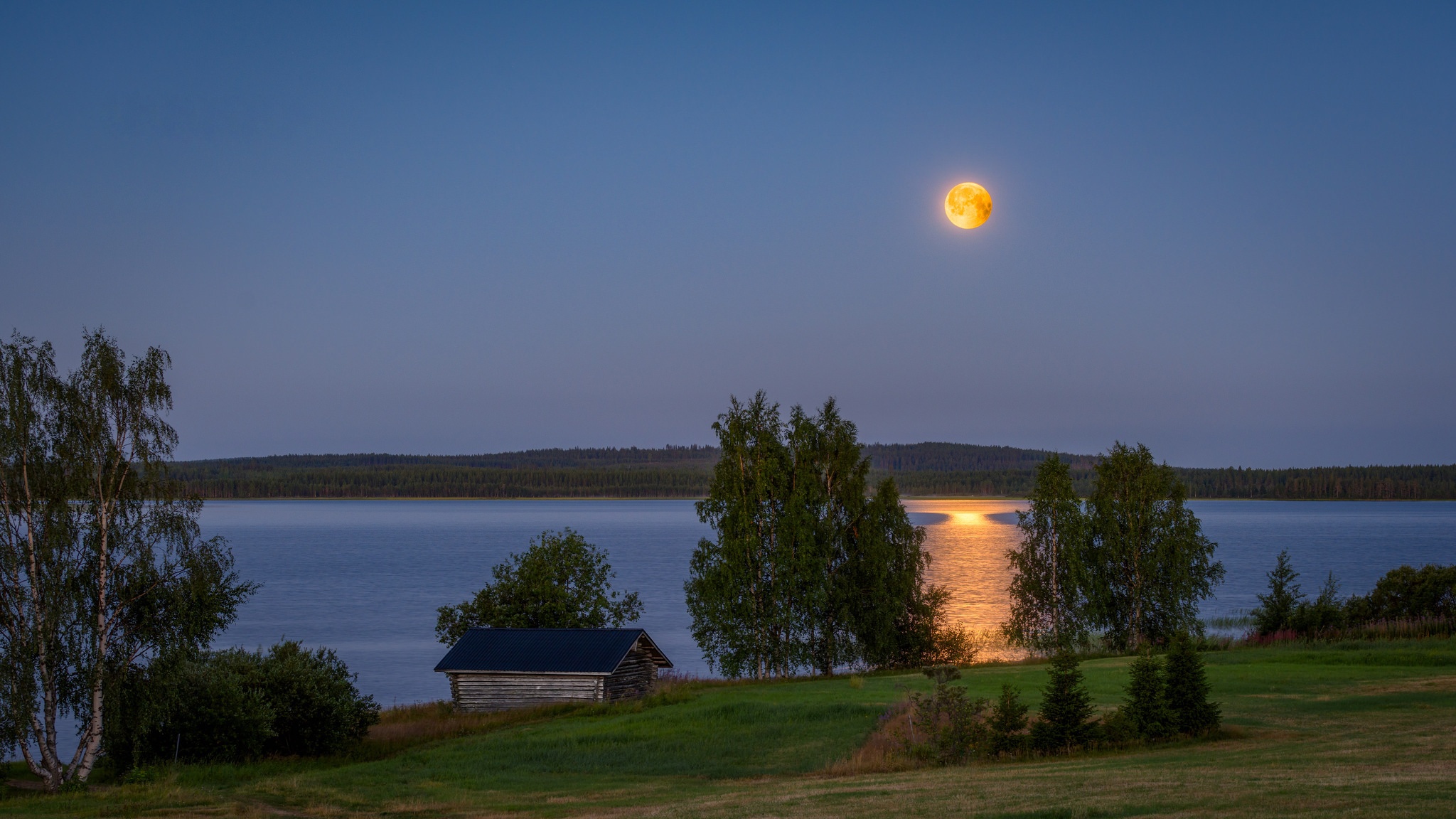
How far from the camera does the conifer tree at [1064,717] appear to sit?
69.9 feet

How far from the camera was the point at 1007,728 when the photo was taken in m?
21.8

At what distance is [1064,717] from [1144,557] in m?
31.3

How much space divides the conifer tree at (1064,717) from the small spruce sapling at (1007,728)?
12.9 inches

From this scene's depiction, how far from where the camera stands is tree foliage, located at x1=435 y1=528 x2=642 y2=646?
45094mm

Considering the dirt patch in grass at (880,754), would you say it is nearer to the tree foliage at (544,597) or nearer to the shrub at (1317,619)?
the tree foliage at (544,597)

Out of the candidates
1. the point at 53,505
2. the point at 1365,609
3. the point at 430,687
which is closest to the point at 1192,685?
the point at 53,505

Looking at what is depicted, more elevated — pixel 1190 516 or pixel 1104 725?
pixel 1190 516

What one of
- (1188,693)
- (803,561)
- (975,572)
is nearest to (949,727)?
(1188,693)

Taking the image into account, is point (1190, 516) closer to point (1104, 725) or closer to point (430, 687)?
point (1104, 725)

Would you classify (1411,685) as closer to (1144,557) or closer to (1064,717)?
(1064,717)

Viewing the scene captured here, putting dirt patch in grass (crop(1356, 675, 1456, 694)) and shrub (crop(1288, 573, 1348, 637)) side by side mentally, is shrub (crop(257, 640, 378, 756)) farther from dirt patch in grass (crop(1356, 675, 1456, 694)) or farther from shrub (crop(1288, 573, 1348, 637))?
shrub (crop(1288, 573, 1348, 637))

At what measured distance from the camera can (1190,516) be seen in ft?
162

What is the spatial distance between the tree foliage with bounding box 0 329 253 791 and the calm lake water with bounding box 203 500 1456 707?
62.0ft

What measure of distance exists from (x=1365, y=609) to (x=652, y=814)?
4205 centimetres
